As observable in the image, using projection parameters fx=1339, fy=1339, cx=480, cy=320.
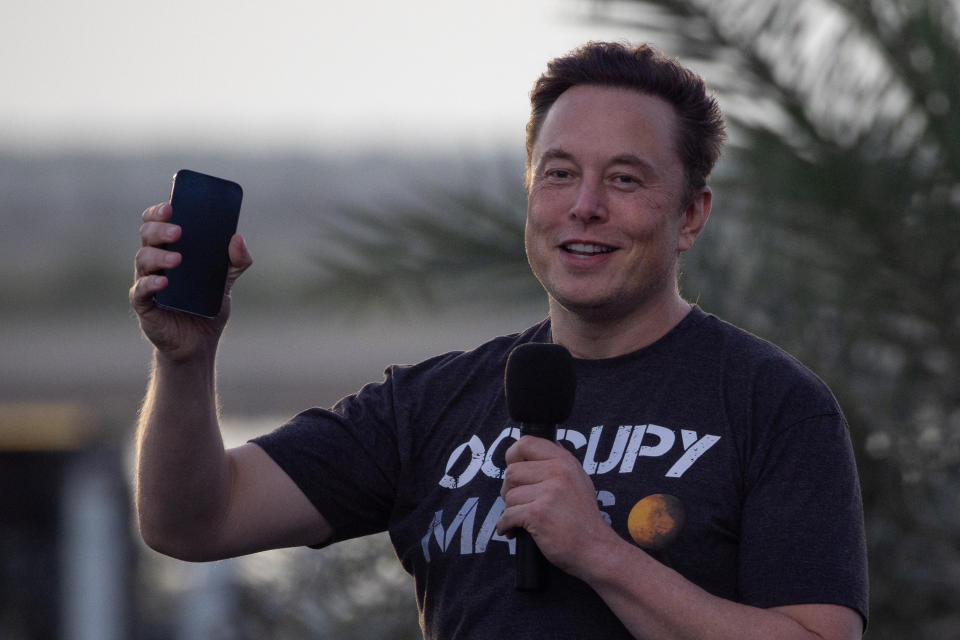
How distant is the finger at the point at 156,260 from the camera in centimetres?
228

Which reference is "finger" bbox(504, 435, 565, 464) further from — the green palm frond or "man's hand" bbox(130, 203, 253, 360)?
the green palm frond

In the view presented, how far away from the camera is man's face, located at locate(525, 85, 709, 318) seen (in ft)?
7.99

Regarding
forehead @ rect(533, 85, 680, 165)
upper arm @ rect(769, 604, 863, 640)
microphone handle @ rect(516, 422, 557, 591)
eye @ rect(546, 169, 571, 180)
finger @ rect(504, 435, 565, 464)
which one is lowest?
upper arm @ rect(769, 604, 863, 640)

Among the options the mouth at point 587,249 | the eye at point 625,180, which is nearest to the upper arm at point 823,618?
the mouth at point 587,249

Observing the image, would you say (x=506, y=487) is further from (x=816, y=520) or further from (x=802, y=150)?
(x=802, y=150)

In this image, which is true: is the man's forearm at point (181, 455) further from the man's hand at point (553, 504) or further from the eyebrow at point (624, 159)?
the eyebrow at point (624, 159)

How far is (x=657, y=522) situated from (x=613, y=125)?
0.74 meters

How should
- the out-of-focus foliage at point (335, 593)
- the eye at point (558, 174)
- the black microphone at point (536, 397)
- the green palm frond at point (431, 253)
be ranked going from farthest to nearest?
the out-of-focus foliage at point (335, 593)
the green palm frond at point (431, 253)
the eye at point (558, 174)
the black microphone at point (536, 397)

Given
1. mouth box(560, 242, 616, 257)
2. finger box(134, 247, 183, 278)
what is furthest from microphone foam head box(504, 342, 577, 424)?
finger box(134, 247, 183, 278)

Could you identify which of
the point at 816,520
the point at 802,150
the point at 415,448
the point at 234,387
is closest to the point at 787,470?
the point at 816,520

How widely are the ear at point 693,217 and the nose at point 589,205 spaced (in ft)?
0.67

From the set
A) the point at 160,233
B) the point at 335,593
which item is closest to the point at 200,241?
the point at 160,233

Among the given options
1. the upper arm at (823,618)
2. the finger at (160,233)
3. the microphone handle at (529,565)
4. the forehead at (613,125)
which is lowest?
the upper arm at (823,618)

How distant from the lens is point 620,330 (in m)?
2.48
